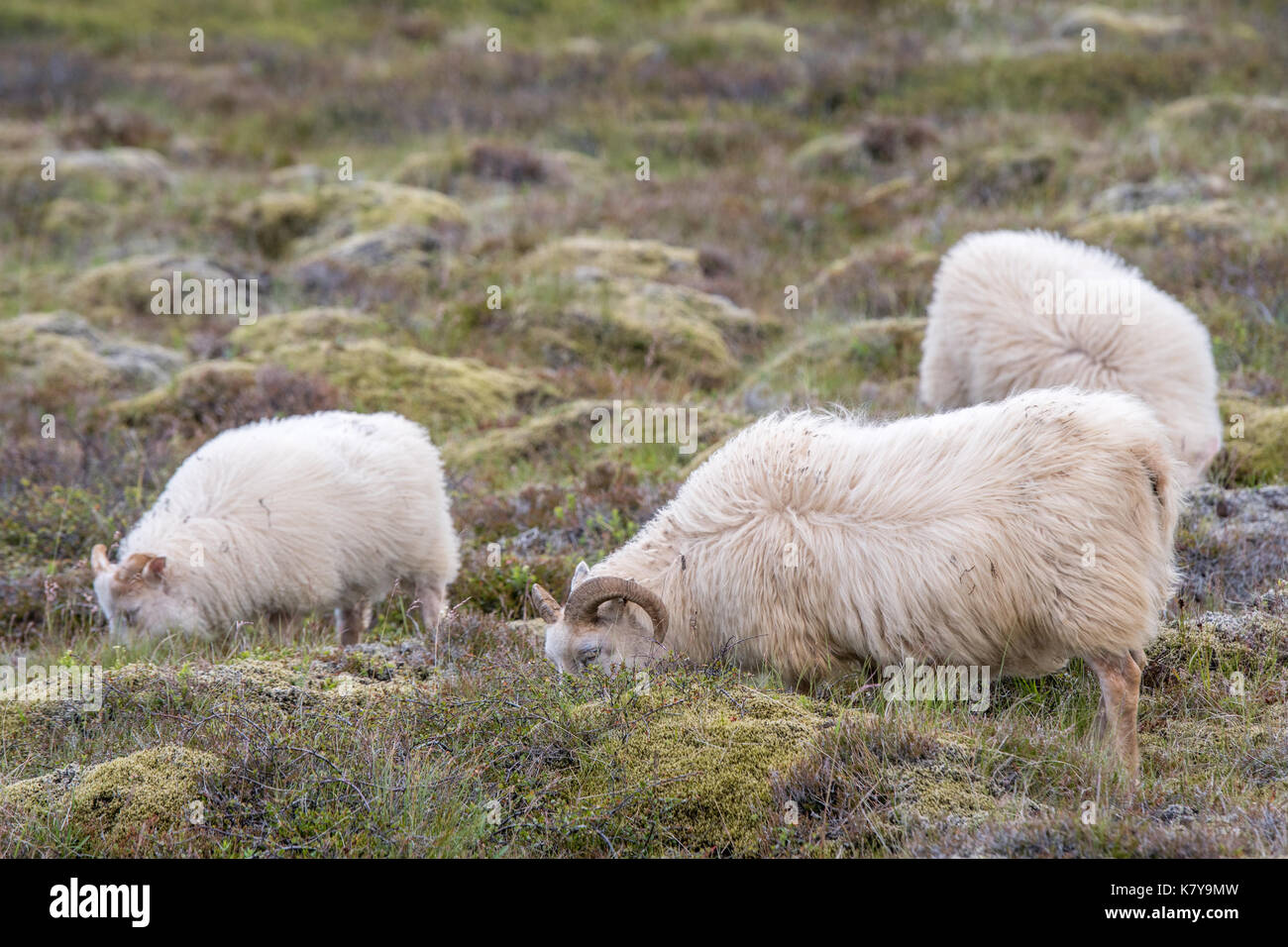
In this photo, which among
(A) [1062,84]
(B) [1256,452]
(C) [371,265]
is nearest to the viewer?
(B) [1256,452]

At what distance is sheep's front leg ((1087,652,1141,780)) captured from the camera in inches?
194

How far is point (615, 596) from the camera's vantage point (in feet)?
18.6

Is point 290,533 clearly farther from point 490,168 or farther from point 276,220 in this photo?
point 490,168

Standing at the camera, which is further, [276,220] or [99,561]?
[276,220]

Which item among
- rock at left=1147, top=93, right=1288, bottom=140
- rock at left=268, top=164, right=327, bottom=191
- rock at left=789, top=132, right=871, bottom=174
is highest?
rock at left=1147, top=93, right=1288, bottom=140

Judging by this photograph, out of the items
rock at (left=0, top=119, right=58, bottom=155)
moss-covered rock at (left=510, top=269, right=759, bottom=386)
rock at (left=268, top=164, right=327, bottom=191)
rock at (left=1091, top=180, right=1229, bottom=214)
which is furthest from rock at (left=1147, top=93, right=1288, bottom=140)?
rock at (left=0, top=119, right=58, bottom=155)

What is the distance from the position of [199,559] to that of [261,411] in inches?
125

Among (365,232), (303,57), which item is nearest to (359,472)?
(365,232)

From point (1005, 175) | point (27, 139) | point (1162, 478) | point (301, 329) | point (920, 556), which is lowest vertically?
point (920, 556)

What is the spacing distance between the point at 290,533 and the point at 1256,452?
6185 millimetres

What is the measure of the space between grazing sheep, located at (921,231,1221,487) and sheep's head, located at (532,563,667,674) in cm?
355

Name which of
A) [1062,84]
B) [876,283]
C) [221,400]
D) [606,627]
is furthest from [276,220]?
[606,627]

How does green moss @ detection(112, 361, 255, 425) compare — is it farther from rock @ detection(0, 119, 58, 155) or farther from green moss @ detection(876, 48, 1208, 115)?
green moss @ detection(876, 48, 1208, 115)

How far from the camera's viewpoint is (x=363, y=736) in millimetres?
4957
